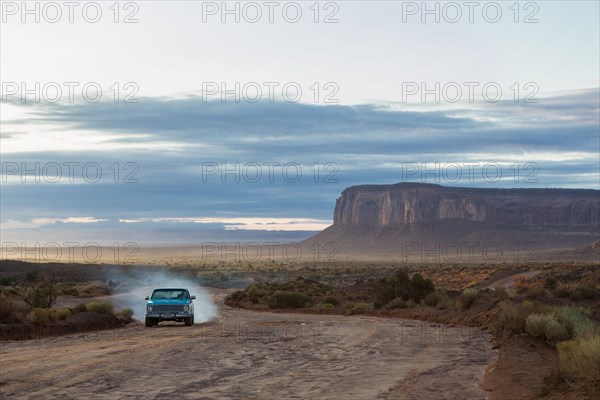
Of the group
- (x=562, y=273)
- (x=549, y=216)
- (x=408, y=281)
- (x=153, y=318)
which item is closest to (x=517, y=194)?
(x=549, y=216)

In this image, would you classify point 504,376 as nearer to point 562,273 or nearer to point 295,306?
point 295,306

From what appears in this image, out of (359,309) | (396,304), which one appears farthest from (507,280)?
(359,309)

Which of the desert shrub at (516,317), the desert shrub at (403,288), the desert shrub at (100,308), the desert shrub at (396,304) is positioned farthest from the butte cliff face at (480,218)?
the desert shrub at (516,317)

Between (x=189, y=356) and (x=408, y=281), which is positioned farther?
(x=408, y=281)

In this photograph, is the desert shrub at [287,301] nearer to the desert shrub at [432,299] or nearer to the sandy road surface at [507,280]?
the desert shrub at [432,299]

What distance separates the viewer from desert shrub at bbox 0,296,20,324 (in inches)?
1202

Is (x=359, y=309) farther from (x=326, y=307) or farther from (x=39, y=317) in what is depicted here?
(x=39, y=317)

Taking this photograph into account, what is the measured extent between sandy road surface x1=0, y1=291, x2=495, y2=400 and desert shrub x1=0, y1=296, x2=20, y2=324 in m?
3.15

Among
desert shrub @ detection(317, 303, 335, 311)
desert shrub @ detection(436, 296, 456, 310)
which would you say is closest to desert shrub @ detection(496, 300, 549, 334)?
desert shrub @ detection(436, 296, 456, 310)

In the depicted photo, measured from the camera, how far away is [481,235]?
172625mm

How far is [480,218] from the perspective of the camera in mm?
183375

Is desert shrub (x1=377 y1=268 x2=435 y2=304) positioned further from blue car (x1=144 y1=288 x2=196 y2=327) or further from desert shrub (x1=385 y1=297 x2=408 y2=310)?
blue car (x1=144 y1=288 x2=196 y2=327)

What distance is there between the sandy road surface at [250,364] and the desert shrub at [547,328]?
134 centimetres

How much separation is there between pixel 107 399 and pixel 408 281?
38592 mm
